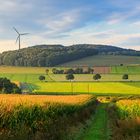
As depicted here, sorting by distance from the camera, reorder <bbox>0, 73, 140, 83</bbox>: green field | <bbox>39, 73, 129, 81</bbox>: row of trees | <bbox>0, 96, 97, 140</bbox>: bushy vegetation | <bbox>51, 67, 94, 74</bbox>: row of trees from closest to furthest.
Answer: <bbox>0, 96, 97, 140</bbox>: bushy vegetation, <bbox>39, 73, 129, 81</bbox>: row of trees, <bbox>0, 73, 140, 83</bbox>: green field, <bbox>51, 67, 94, 74</bbox>: row of trees

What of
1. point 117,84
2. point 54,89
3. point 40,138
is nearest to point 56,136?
point 40,138

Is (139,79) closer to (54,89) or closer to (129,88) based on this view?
(129,88)

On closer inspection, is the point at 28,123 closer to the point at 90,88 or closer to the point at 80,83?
the point at 90,88

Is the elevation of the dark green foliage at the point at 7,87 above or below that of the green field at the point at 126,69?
below

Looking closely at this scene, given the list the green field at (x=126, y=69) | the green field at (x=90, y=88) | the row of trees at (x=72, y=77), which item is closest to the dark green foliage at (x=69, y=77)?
the row of trees at (x=72, y=77)

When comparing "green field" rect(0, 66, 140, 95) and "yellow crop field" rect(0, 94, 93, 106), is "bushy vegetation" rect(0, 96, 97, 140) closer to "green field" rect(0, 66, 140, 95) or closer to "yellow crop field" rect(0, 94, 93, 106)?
"yellow crop field" rect(0, 94, 93, 106)

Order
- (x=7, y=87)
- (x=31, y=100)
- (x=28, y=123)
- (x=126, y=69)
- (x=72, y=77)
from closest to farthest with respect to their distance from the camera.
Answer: (x=28, y=123)
(x=31, y=100)
(x=7, y=87)
(x=72, y=77)
(x=126, y=69)

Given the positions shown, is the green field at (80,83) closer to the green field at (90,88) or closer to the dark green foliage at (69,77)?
the green field at (90,88)

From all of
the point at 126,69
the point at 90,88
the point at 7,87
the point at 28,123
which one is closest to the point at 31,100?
the point at 28,123

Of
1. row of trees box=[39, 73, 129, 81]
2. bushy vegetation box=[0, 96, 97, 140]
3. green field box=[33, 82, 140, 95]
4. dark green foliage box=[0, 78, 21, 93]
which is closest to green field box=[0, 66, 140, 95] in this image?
green field box=[33, 82, 140, 95]

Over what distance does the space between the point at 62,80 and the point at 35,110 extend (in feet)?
486

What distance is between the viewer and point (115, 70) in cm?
18912

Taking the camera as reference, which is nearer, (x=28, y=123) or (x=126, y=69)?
(x=28, y=123)

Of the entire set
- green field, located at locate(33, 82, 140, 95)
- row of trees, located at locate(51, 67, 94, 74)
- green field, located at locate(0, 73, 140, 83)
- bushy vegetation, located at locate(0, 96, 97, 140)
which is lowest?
green field, located at locate(33, 82, 140, 95)
